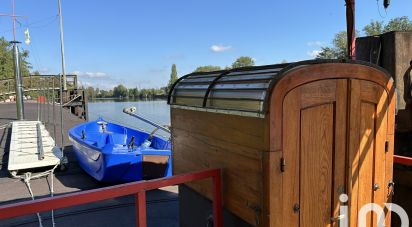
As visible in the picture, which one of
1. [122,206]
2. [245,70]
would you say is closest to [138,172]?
[122,206]

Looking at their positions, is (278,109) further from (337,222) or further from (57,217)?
(57,217)

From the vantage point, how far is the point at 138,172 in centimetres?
647

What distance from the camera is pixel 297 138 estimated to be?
87.9 inches

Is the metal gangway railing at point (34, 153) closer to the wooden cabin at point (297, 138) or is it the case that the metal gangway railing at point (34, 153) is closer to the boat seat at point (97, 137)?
the boat seat at point (97, 137)

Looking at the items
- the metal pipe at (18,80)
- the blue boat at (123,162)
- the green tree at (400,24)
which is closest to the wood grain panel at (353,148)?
the blue boat at (123,162)

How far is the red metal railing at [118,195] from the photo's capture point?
1.69 meters

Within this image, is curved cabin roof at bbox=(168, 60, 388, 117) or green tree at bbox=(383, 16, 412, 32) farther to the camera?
green tree at bbox=(383, 16, 412, 32)

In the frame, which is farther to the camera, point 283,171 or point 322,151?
point 322,151

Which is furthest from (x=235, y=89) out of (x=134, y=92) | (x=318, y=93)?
(x=134, y=92)

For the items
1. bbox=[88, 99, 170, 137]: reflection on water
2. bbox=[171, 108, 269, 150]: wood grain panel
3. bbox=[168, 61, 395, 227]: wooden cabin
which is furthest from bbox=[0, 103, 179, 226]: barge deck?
bbox=[168, 61, 395, 227]: wooden cabin

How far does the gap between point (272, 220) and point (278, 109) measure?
0.72 m

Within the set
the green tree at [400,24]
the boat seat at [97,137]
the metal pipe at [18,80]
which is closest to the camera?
the boat seat at [97,137]

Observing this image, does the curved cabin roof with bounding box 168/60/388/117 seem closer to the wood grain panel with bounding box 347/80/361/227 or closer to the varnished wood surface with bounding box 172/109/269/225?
the varnished wood surface with bounding box 172/109/269/225

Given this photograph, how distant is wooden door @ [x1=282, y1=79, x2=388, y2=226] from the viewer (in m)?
2.23
